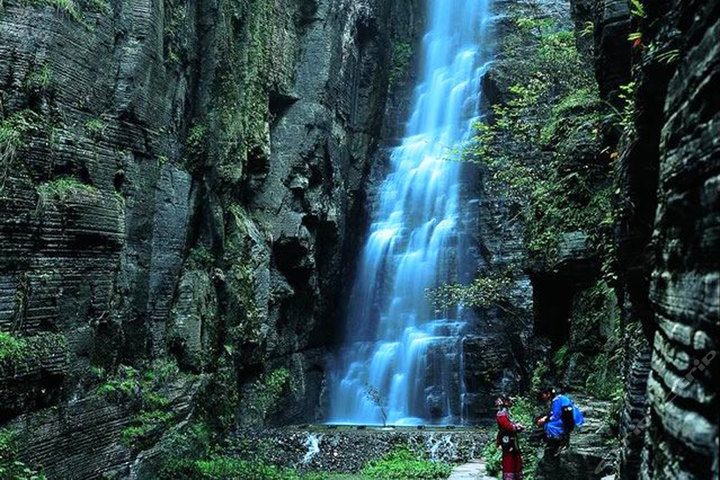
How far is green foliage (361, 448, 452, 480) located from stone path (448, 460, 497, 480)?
297 millimetres

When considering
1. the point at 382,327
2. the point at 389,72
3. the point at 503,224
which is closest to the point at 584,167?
Result: the point at 503,224

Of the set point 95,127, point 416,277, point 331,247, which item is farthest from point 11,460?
point 416,277

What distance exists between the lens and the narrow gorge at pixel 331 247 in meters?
4.88

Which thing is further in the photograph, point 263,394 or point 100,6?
point 263,394

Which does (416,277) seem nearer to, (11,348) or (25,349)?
(25,349)

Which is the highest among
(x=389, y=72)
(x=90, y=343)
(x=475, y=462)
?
(x=389, y=72)

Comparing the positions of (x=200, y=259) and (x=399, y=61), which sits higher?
(x=399, y=61)

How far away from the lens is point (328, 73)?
22.9 m

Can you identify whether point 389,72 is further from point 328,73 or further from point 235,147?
point 235,147

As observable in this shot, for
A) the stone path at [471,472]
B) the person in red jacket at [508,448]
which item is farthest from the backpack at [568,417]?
the stone path at [471,472]

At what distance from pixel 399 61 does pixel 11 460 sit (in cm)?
2921

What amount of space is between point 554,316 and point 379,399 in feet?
32.7

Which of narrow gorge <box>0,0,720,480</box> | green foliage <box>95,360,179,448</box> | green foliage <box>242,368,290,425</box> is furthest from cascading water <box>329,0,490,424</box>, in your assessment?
green foliage <box>95,360,179,448</box>

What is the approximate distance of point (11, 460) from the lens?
8.66m
